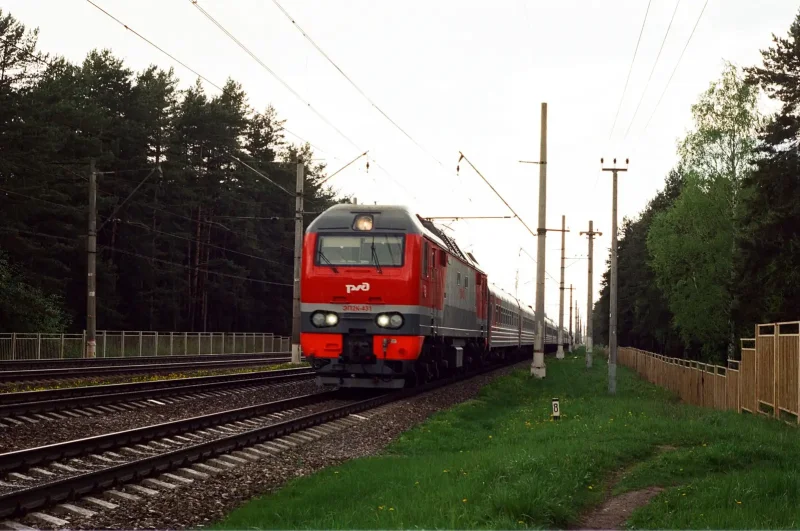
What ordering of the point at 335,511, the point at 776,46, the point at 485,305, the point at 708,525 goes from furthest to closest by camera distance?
the point at 776,46, the point at 485,305, the point at 335,511, the point at 708,525

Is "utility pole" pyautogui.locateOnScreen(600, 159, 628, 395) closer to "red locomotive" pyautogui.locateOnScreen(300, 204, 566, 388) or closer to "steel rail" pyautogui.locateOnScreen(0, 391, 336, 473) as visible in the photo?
"red locomotive" pyautogui.locateOnScreen(300, 204, 566, 388)

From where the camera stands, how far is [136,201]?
5922 cm

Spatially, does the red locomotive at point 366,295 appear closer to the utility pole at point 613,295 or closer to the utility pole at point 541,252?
the utility pole at point 613,295

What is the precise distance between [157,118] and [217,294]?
11.9 meters

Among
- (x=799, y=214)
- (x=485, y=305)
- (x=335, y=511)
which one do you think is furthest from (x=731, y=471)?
(x=799, y=214)

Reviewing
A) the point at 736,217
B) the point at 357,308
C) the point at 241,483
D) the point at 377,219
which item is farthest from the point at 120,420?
the point at 736,217

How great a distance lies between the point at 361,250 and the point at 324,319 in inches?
65.7

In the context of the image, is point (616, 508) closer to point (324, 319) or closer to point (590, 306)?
point (324, 319)

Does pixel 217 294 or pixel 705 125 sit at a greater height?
pixel 705 125

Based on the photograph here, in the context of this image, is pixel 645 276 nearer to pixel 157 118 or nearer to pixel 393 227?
pixel 157 118

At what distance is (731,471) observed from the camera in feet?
35.2

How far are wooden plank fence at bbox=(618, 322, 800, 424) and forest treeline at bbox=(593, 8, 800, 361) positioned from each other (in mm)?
10881

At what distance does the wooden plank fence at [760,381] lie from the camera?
648 inches

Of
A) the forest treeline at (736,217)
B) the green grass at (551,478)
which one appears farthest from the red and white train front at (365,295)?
the forest treeline at (736,217)
